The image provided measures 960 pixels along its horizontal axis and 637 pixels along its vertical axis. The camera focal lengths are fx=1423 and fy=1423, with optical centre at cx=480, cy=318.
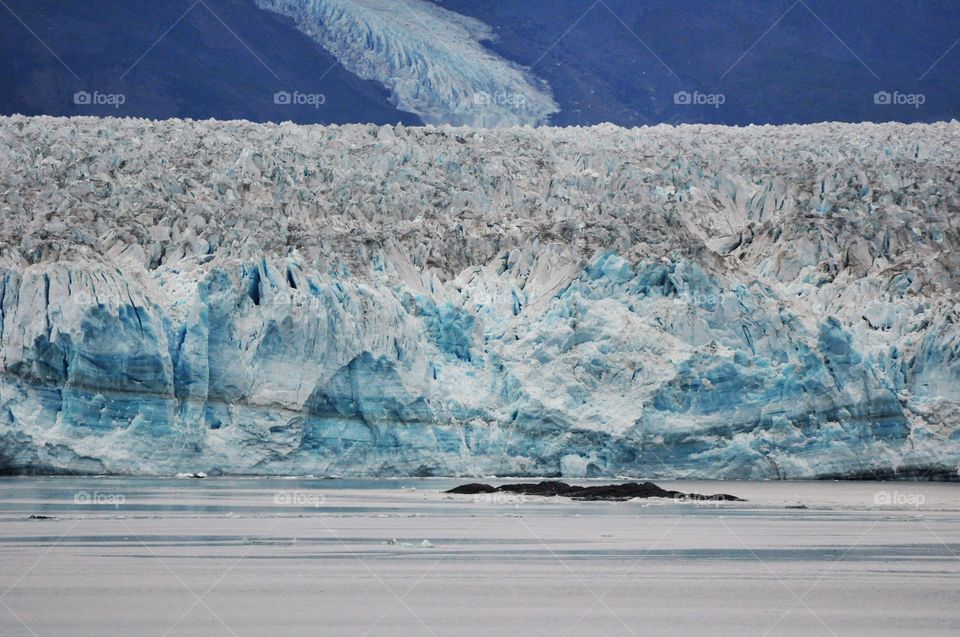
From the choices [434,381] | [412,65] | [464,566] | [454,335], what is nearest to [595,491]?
[434,381]

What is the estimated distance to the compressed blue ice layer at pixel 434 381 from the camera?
21203mm

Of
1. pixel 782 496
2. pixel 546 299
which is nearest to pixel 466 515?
pixel 782 496

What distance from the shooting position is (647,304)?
77.6 feet

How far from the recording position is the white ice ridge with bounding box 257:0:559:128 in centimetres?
Result: 3709

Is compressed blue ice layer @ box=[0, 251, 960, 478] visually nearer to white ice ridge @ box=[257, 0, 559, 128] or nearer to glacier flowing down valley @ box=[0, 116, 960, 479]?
glacier flowing down valley @ box=[0, 116, 960, 479]

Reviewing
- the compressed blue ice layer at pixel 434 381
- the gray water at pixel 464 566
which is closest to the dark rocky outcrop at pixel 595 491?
the gray water at pixel 464 566

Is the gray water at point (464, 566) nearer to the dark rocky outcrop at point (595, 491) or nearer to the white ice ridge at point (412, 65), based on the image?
the dark rocky outcrop at point (595, 491)

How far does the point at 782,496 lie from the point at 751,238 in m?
7.54

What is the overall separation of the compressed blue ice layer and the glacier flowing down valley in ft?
0.12

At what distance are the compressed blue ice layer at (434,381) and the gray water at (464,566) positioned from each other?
245cm

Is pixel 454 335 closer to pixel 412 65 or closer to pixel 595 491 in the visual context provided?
pixel 595 491

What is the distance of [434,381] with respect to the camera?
2295 centimetres

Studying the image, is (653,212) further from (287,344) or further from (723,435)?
(287,344)

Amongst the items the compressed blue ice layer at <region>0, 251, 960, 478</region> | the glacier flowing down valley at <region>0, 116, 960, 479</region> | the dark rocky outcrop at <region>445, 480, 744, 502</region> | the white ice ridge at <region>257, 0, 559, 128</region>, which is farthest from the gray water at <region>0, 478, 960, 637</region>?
the white ice ridge at <region>257, 0, 559, 128</region>
